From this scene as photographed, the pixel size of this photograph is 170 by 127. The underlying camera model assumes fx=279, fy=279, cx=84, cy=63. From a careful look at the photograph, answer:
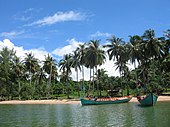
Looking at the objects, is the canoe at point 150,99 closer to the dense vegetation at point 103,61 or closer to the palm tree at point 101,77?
the dense vegetation at point 103,61

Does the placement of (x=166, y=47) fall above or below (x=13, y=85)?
above

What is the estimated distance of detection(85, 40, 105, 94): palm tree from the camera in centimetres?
7125

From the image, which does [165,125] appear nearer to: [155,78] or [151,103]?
[151,103]

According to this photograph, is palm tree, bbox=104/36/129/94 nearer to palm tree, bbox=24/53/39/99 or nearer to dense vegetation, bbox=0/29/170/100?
dense vegetation, bbox=0/29/170/100

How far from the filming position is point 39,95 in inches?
3312

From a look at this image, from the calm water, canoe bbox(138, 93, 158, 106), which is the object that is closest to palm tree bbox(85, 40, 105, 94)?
canoe bbox(138, 93, 158, 106)

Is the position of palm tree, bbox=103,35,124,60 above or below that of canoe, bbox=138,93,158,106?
above

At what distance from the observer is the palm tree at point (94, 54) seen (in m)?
71.2

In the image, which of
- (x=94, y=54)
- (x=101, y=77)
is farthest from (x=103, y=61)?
(x=101, y=77)

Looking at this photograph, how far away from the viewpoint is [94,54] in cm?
7144

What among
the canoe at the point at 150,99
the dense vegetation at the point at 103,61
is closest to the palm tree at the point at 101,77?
the dense vegetation at the point at 103,61

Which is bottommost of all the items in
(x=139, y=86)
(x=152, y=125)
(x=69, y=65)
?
(x=152, y=125)

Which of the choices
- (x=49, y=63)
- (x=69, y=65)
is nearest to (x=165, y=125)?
(x=69, y=65)

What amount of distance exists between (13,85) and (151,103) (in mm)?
50994
